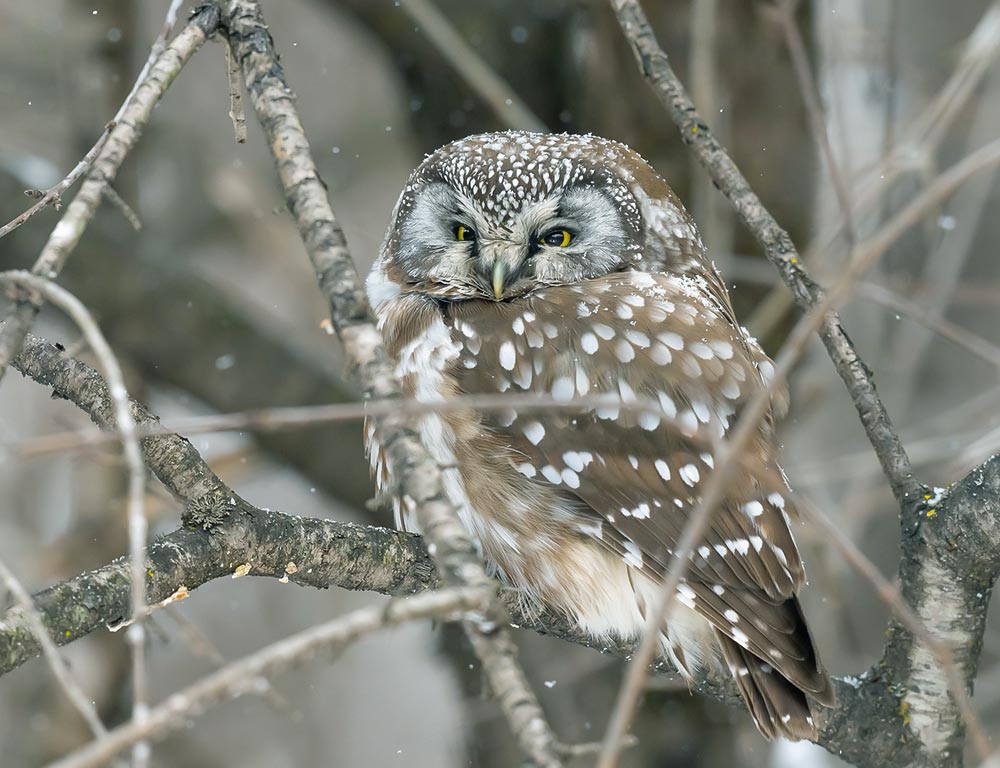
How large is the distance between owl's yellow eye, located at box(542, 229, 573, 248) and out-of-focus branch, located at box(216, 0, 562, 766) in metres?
1.47

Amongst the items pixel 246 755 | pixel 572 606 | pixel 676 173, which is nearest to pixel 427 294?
pixel 572 606

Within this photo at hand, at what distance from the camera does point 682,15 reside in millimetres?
5031

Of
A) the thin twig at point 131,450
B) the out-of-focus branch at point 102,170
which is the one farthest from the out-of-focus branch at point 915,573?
the thin twig at point 131,450

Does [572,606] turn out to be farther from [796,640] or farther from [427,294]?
[427,294]

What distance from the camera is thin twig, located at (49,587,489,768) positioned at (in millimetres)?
1093

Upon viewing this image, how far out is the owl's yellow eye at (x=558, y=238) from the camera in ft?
11.7

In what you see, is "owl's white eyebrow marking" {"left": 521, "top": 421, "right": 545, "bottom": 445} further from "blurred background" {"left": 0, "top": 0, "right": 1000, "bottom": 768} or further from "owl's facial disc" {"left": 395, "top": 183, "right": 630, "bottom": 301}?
"blurred background" {"left": 0, "top": 0, "right": 1000, "bottom": 768}

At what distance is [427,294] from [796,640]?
1.46 meters

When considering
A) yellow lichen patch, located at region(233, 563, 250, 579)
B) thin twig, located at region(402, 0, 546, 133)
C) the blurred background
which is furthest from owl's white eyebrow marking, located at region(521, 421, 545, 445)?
thin twig, located at region(402, 0, 546, 133)

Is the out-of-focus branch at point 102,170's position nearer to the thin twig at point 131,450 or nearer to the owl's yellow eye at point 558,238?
the thin twig at point 131,450

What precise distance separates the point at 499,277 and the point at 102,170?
1791mm

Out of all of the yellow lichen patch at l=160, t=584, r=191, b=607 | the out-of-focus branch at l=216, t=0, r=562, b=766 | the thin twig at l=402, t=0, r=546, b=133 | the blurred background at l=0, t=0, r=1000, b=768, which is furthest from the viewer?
the blurred background at l=0, t=0, r=1000, b=768

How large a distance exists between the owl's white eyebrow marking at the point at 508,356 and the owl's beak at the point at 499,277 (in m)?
0.26

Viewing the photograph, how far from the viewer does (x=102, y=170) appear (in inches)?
65.6
